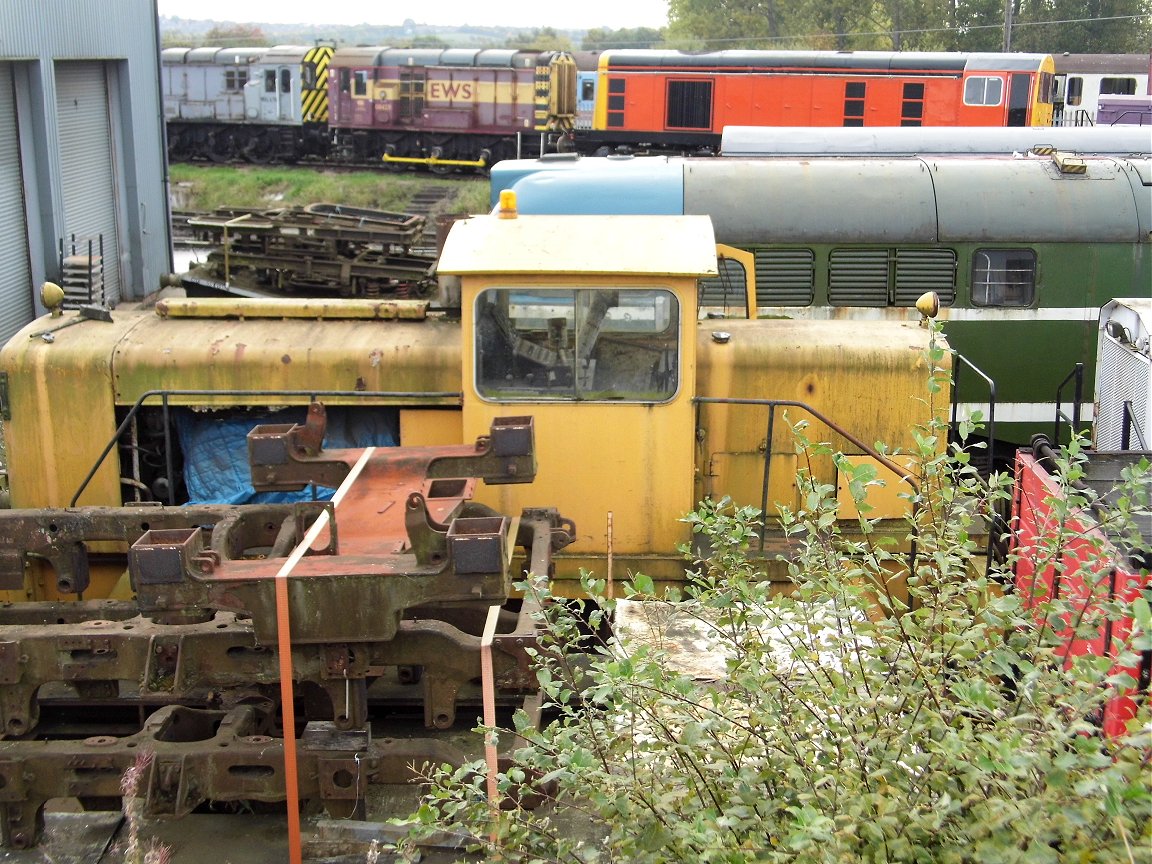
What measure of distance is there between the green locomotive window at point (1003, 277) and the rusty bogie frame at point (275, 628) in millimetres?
6514

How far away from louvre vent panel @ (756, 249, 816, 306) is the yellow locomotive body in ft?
13.6

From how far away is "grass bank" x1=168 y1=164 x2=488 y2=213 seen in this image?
2941 cm

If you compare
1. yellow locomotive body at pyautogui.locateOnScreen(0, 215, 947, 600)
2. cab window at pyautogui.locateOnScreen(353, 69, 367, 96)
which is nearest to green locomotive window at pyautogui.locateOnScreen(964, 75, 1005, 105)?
cab window at pyautogui.locateOnScreen(353, 69, 367, 96)

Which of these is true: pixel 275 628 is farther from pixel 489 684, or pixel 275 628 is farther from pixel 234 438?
pixel 234 438

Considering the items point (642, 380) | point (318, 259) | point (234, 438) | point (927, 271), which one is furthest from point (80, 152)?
point (642, 380)

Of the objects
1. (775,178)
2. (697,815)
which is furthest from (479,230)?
(775,178)

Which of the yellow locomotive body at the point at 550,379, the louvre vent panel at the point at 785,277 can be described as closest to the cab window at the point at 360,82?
the louvre vent panel at the point at 785,277

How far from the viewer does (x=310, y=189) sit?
30281 mm

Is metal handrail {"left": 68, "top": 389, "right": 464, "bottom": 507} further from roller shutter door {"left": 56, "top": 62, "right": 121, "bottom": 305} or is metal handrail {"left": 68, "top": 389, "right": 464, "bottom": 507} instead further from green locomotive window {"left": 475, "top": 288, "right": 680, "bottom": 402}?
roller shutter door {"left": 56, "top": 62, "right": 121, "bottom": 305}

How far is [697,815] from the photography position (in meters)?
Result: 2.89

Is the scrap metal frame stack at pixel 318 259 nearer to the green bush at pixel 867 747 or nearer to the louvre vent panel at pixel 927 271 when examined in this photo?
the louvre vent panel at pixel 927 271

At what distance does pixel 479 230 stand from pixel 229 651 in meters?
2.57

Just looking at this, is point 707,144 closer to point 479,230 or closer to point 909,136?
point 909,136

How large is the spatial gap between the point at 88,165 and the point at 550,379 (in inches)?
535
